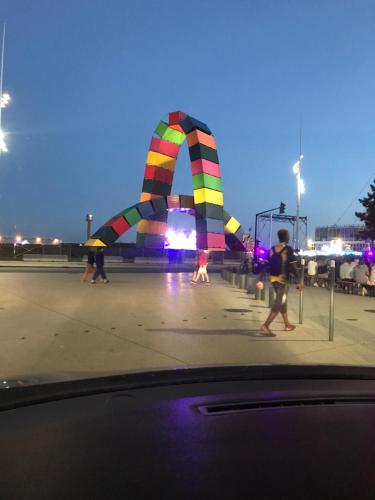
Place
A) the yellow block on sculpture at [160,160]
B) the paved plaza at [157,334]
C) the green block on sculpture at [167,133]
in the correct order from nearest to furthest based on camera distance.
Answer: the paved plaza at [157,334] < the green block on sculpture at [167,133] < the yellow block on sculpture at [160,160]

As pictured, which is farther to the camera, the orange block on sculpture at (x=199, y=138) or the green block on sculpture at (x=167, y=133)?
the green block on sculpture at (x=167, y=133)

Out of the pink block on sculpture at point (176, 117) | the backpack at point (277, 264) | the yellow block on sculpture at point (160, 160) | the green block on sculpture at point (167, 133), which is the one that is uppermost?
the pink block on sculpture at point (176, 117)

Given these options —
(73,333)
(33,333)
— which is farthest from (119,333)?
(33,333)

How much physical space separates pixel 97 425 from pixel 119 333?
647cm

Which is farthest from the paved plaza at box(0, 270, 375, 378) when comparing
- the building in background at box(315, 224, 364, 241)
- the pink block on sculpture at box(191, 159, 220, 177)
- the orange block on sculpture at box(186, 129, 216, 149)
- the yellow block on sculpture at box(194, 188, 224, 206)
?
the building in background at box(315, 224, 364, 241)

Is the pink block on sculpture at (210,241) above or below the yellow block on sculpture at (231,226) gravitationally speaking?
below

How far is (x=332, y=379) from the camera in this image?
3820mm

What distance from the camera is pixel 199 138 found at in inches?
1583

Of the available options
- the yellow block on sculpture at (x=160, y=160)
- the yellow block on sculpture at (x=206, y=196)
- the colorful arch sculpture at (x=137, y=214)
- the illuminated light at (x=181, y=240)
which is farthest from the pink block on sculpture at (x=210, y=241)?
the illuminated light at (x=181, y=240)

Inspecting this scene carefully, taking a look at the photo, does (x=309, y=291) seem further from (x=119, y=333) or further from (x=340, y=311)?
(x=119, y=333)

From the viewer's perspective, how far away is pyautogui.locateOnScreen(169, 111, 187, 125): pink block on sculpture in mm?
41438

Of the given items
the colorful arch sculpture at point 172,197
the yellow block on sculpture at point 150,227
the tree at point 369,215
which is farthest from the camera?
the tree at point 369,215

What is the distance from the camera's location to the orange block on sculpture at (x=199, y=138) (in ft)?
132

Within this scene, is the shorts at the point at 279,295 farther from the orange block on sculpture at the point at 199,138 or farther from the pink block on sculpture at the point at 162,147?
the pink block on sculpture at the point at 162,147
